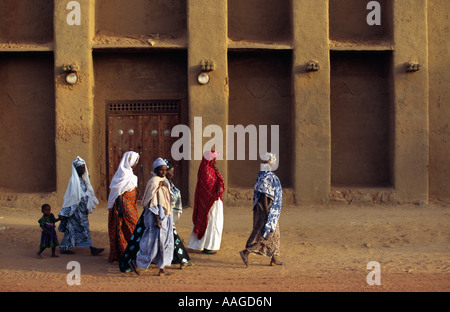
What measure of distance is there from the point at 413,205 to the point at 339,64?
3.40 m

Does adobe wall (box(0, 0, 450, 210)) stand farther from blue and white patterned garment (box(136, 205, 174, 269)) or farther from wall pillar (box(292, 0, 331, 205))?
blue and white patterned garment (box(136, 205, 174, 269))

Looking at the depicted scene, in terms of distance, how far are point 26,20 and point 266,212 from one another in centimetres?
788

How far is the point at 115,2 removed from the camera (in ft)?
40.4

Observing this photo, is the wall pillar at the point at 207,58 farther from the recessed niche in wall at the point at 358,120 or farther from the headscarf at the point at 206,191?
the headscarf at the point at 206,191

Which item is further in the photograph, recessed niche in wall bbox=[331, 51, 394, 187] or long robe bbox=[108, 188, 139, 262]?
recessed niche in wall bbox=[331, 51, 394, 187]

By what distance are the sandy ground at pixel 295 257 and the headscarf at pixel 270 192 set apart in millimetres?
579

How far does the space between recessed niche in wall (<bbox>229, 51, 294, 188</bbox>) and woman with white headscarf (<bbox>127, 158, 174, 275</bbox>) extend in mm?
5287

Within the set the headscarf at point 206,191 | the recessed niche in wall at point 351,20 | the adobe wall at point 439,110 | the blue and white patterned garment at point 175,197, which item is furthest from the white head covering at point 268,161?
the adobe wall at point 439,110

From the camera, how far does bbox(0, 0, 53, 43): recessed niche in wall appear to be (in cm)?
1222

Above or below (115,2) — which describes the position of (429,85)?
below

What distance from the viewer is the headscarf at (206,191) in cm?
814

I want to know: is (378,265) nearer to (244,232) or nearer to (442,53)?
(244,232)

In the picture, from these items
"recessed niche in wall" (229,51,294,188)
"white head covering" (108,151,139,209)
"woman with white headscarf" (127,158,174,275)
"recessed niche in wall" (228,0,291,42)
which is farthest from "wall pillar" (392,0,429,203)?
"white head covering" (108,151,139,209)

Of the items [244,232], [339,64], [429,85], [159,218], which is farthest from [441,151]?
[159,218]
